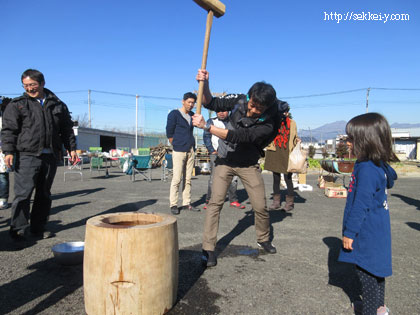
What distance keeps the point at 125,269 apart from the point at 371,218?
1.64 metres

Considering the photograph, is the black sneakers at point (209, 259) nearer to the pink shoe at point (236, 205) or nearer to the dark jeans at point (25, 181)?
the dark jeans at point (25, 181)

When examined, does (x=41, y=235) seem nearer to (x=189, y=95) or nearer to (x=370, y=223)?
(x=189, y=95)

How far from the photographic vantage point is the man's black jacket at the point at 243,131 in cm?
302

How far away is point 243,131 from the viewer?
3.00 m

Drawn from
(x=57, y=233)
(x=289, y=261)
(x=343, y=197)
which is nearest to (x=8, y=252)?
(x=57, y=233)

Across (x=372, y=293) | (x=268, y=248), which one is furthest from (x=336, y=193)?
(x=372, y=293)

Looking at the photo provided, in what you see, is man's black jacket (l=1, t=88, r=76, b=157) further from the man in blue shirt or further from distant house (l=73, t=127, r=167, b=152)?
distant house (l=73, t=127, r=167, b=152)

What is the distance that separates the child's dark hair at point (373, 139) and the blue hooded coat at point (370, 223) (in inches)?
2.7

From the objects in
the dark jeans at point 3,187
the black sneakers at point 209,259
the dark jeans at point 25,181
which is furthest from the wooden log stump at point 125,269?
the dark jeans at point 3,187

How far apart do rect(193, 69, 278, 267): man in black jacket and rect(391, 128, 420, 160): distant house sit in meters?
51.8

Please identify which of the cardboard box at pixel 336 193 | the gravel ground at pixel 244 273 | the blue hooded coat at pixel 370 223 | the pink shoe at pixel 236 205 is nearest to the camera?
the blue hooded coat at pixel 370 223

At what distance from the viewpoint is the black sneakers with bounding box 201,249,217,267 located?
316 cm

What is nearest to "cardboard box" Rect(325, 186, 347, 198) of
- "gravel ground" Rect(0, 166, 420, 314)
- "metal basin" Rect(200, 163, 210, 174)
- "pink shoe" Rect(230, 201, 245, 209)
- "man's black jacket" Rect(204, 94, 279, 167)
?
"gravel ground" Rect(0, 166, 420, 314)

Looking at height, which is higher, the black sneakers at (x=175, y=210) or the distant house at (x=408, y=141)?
the distant house at (x=408, y=141)
